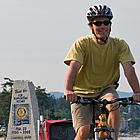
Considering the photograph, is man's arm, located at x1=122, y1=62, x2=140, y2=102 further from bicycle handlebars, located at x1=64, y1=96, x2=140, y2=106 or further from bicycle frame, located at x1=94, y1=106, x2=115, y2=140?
bicycle frame, located at x1=94, y1=106, x2=115, y2=140

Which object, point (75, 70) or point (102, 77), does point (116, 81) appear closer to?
point (102, 77)

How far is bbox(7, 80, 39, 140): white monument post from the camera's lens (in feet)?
145

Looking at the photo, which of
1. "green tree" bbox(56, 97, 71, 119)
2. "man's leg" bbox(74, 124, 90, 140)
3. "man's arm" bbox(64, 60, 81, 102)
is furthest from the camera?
"green tree" bbox(56, 97, 71, 119)

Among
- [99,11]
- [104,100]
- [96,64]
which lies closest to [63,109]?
[96,64]

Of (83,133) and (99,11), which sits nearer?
(83,133)

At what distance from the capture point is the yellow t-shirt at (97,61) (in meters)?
5.91

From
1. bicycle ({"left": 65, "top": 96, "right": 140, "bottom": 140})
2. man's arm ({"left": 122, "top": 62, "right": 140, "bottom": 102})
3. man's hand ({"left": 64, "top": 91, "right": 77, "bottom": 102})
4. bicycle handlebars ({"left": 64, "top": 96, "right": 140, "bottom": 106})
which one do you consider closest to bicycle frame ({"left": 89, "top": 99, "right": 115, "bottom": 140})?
bicycle ({"left": 65, "top": 96, "right": 140, "bottom": 140})

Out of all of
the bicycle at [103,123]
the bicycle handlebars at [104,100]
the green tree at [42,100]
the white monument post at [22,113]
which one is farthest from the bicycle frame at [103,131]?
the green tree at [42,100]

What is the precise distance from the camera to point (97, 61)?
19.4 feet

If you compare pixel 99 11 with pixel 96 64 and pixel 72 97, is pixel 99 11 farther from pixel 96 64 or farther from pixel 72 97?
pixel 72 97

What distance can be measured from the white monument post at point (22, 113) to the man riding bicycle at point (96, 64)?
38.1 meters

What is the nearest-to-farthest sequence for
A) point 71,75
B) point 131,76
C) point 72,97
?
1. point 72,97
2. point 71,75
3. point 131,76

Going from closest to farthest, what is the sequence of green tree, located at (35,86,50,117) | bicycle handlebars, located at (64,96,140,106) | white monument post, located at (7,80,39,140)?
bicycle handlebars, located at (64,96,140,106) < white monument post, located at (7,80,39,140) < green tree, located at (35,86,50,117)

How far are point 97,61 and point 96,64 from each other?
37 millimetres
